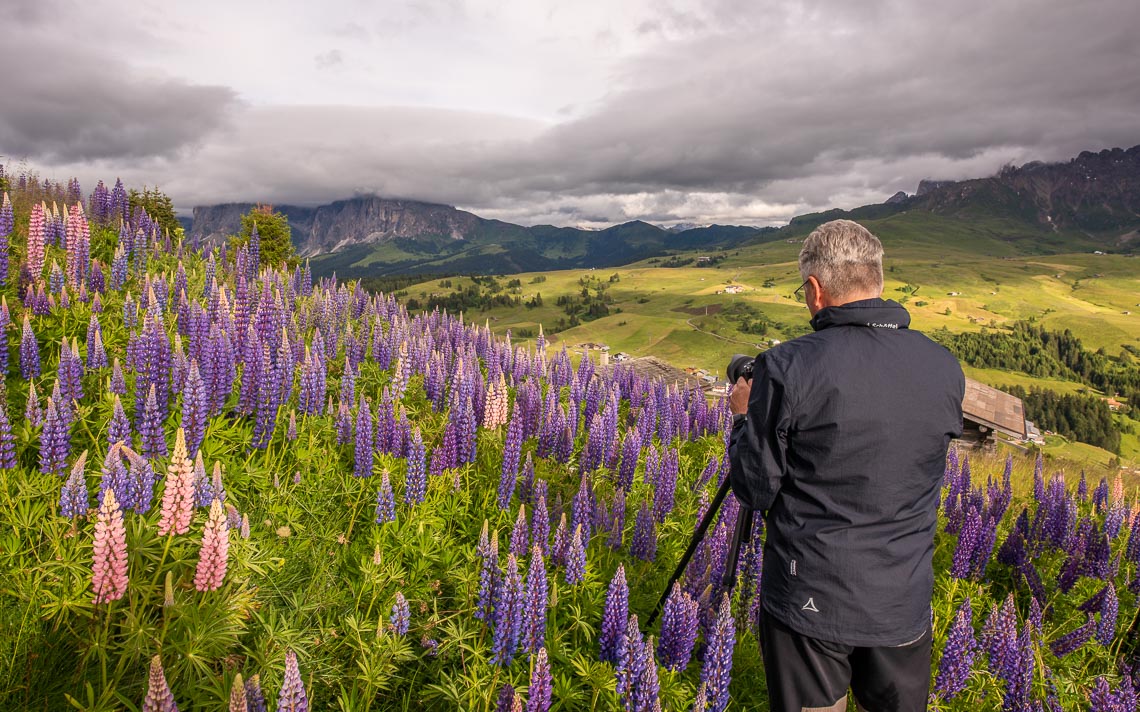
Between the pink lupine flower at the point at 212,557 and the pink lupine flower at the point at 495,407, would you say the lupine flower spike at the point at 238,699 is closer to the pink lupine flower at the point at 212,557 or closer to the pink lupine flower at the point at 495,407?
the pink lupine flower at the point at 212,557

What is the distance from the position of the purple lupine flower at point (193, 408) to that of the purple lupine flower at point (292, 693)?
359cm

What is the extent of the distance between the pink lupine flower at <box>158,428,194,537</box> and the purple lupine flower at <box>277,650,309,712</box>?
1.64 m

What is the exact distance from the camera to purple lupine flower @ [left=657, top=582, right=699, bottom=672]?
4613mm

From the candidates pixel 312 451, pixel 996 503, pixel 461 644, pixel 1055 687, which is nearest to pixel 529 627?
pixel 461 644

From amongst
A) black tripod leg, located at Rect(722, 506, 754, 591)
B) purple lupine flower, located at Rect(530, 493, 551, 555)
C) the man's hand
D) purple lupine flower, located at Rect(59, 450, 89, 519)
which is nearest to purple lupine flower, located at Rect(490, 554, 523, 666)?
purple lupine flower, located at Rect(530, 493, 551, 555)

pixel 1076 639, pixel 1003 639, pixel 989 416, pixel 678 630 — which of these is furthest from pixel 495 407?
pixel 989 416

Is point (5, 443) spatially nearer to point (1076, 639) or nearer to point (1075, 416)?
point (1076, 639)

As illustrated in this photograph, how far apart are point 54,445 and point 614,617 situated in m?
5.39

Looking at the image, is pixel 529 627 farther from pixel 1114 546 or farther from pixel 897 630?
pixel 1114 546

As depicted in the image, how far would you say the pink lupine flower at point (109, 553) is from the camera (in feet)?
11.5

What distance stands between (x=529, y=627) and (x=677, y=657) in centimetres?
132

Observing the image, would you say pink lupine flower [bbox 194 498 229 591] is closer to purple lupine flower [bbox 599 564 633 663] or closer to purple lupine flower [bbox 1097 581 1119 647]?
purple lupine flower [bbox 599 564 633 663]

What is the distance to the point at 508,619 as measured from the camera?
4430 millimetres

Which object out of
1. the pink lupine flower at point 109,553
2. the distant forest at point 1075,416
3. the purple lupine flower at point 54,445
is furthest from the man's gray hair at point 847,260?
the distant forest at point 1075,416
